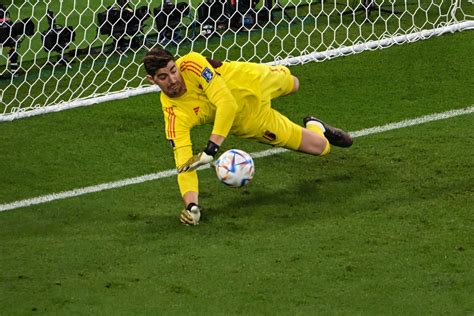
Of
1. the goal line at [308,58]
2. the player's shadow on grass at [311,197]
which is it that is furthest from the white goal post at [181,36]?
the player's shadow on grass at [311,197]

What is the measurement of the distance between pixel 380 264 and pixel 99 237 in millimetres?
2018

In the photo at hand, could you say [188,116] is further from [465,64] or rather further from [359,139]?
[465,64]

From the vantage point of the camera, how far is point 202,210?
9.10 m

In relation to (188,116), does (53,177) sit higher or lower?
lower

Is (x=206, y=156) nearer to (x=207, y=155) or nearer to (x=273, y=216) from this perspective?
(x=207, y=155)

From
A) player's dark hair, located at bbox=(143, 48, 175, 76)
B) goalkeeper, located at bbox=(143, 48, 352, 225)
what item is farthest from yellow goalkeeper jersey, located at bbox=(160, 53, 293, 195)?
player's dark hair, located at bbox=(143, 48, 175, 76)

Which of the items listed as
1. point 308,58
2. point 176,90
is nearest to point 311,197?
point 176,90

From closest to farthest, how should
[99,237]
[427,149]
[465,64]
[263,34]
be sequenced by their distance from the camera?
[99,237], [427,149], [465,64], [263,34]

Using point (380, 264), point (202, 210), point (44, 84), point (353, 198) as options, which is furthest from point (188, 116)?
point (44, 84)

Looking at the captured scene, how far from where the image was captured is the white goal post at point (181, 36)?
1195cm

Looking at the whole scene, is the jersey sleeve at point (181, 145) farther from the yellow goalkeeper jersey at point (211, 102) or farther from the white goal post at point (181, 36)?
the white goal post at point (181, 36)

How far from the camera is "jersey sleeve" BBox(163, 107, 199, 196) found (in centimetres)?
885

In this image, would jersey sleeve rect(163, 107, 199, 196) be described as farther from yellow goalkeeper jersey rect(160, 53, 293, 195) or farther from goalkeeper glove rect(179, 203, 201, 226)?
goalkeeper glove rect(179, 203, 201, 226)

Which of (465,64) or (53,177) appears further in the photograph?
(465,64)
